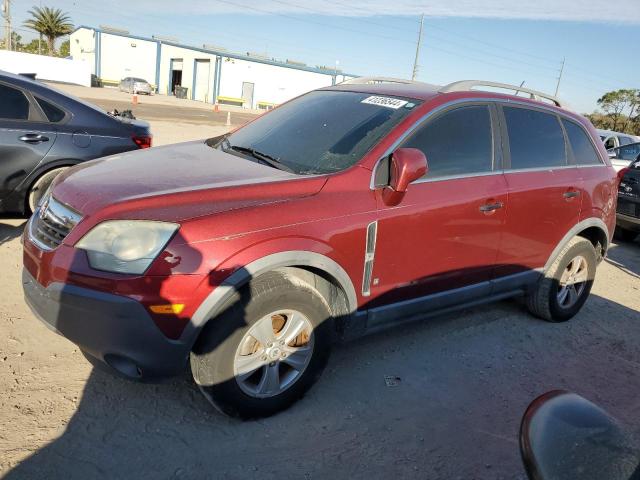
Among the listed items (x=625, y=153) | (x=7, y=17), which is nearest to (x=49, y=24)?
(x=7, y=17)

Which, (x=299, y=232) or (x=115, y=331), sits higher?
(x=299, y=232)

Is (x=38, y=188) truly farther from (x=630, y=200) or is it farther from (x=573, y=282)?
(x=630, y=200)

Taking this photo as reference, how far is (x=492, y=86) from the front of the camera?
4.16 m

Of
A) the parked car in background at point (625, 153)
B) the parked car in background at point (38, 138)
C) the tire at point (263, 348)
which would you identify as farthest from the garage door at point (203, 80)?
the tire at point (263, 348)

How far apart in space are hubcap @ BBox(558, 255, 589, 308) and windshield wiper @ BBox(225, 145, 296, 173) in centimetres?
285

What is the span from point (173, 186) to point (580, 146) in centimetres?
364

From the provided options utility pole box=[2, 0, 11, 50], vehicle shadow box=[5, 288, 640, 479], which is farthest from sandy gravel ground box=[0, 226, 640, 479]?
utility pole box=[2, 0, 11, 50]

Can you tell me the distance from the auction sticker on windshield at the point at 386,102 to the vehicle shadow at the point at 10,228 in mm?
3884

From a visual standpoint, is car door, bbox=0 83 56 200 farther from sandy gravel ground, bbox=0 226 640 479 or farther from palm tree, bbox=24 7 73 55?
palm tree, bbox=24 7 73 55

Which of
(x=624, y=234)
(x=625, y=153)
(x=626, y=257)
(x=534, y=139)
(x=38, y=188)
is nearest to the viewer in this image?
(x=534, y=139)

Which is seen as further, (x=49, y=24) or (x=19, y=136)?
(x=49, y=24)

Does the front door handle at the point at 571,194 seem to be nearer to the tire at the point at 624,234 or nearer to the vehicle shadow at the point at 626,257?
the vehicle shadow at the point at 626,257

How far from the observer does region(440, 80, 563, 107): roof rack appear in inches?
151

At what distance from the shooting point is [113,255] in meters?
2.51
